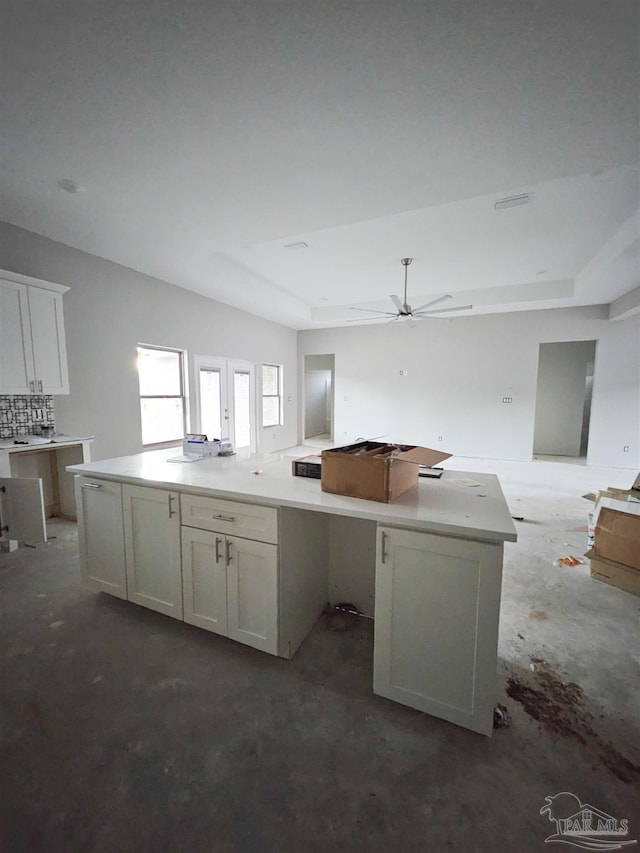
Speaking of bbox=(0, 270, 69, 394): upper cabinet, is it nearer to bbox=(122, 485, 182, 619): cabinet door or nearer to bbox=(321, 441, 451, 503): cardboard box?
bbox=(122, 485, 182, 619): cabinet door

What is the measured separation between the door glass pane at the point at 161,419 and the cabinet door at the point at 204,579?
10.3ft

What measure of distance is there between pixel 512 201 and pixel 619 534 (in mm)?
2744

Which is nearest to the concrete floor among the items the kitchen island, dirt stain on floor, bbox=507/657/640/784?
dirt stain on floor, bbox=507/657/640/784

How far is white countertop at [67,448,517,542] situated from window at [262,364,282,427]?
15.7ft

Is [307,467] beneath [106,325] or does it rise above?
beneath

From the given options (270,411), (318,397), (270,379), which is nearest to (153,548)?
(270,411)

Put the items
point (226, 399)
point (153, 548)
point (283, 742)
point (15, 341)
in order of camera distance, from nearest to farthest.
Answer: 1. point (283, 742)
2. point (153, 548)
3. point (15, 341)
4. point (226, 399)

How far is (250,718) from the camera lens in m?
1.39

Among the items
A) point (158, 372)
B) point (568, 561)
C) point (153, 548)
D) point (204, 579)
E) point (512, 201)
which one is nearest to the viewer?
point (204, 579)

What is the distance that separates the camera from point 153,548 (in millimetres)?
1879

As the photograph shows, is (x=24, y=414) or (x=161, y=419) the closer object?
(x=24, y=414)

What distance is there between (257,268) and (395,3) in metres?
3.54

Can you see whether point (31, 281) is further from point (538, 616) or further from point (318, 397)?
point (318, 397)

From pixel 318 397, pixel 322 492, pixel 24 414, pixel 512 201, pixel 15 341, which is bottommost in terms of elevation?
pixel 322 492
